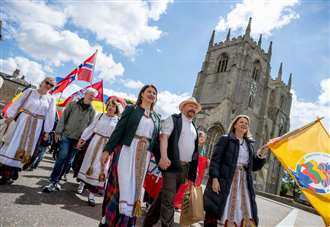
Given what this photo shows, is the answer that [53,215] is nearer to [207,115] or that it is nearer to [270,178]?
[207,115]

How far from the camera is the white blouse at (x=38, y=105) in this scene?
4.42 meters

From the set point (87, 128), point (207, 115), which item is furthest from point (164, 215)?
point (207, 115)

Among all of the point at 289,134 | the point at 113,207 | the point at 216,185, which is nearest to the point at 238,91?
the point at 289,134

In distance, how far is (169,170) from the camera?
Answer: 326 centimetres

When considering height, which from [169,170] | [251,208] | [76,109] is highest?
[76,109]

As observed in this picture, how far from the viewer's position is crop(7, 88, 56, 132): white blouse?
Answer: 4418mm

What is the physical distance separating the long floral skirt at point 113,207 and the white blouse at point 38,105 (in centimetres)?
241

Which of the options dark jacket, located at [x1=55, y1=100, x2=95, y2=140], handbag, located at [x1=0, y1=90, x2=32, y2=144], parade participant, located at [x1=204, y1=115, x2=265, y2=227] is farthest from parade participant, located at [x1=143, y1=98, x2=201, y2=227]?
handbag, located at [x1=0, y1=90, x2=32, y2=144]

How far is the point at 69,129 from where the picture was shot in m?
5.03

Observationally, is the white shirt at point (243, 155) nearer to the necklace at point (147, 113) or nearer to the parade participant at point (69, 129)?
the necklace at point (147, 113)

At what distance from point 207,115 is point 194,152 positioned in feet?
99.2

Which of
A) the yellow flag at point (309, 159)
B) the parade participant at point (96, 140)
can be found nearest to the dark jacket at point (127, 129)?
the parade participant at point (96, 140)

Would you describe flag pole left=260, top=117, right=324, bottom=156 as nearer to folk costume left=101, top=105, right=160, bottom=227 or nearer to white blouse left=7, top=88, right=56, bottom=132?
folk costume left=101, top=105, right=160, bottom=227

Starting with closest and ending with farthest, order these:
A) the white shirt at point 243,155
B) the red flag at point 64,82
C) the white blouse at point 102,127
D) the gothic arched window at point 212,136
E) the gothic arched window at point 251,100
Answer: the white shirt at point 243,155
the white blouse at point 102,127
the red flag at point 64,82
the gothic arched window at point 212,136
the gothic arched window at point 251,100
